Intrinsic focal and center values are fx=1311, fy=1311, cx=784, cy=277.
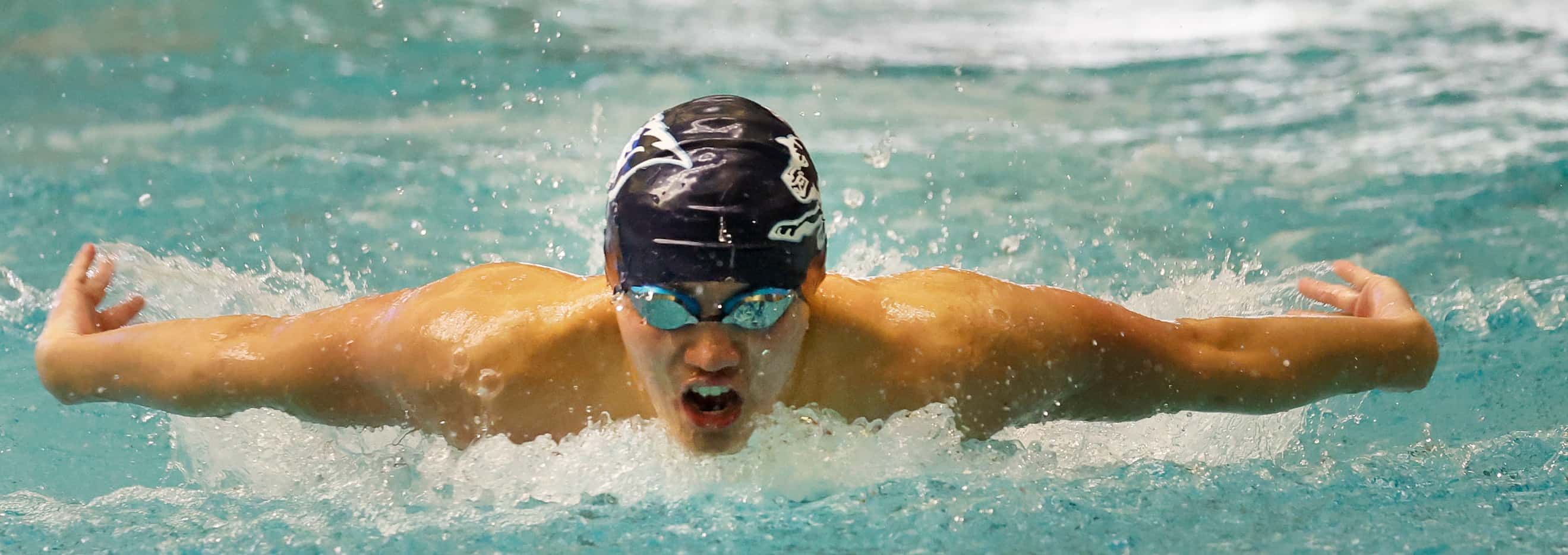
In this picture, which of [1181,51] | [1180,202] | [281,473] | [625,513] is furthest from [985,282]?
[1181,51]

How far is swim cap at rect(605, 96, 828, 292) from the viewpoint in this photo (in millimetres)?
2434

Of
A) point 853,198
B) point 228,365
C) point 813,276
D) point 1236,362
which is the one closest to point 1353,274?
point 1236,362

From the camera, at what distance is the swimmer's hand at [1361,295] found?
3143mm

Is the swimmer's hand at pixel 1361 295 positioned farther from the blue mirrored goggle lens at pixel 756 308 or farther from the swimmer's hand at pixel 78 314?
the swimmer's hand at pixel 78 314

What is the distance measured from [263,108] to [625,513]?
4813mm

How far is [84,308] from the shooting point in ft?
10.3

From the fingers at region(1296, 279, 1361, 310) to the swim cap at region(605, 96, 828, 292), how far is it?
5.22ft

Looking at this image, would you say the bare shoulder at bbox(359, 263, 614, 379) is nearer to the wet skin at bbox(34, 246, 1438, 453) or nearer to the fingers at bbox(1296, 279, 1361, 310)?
the wet skin at bbox(34, 246, 1438, 453)

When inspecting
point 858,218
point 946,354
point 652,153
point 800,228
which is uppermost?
point 652,153

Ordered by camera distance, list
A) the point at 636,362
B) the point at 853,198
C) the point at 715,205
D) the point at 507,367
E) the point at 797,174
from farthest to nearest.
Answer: the point at 853,198
the point at 507,367
the point at 636,362
the point at 797,174
the point at 715,205

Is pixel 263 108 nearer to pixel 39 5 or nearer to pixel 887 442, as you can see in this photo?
pixel 39 5

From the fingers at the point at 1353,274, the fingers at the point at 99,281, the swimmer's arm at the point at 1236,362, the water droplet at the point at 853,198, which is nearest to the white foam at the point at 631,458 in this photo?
the swimmer's arm at the point at 1236,362

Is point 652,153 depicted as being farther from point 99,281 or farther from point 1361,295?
point 1361,295

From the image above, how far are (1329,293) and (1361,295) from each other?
0.17m
